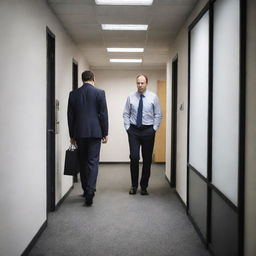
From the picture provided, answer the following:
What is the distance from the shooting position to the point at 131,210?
3727 mm

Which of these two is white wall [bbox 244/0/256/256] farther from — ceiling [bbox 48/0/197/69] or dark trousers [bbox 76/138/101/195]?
dark trousers [bbox 76/138/101/195]

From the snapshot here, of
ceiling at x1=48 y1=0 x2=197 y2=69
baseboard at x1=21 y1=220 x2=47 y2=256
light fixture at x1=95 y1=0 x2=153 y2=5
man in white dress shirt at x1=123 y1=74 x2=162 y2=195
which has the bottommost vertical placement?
baseboard at x1=21 y1=220 x2=47 y2=256

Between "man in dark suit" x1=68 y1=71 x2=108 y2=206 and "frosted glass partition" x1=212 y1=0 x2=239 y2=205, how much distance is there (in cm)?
149

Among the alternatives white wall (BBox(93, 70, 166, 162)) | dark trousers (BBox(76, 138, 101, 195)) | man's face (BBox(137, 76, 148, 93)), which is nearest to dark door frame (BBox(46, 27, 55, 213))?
dark trousers (BBox(76, 138, 101, 195))

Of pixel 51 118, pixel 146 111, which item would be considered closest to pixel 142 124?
pixel 146 111

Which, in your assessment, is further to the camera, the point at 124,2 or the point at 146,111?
the point at 146,111

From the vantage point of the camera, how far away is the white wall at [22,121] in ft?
6.70

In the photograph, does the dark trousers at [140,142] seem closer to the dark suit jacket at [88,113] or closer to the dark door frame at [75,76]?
the dark suit jacket at [88,113]

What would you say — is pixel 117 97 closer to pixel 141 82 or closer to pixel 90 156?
pixel 141 82

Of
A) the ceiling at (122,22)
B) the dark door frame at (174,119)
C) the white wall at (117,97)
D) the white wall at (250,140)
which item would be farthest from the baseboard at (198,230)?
the white wall at (117,97)

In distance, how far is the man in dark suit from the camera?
3711 mm

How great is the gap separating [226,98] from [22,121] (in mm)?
1318

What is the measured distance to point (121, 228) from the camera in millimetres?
3105

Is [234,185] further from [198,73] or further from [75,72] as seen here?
[75,72]
